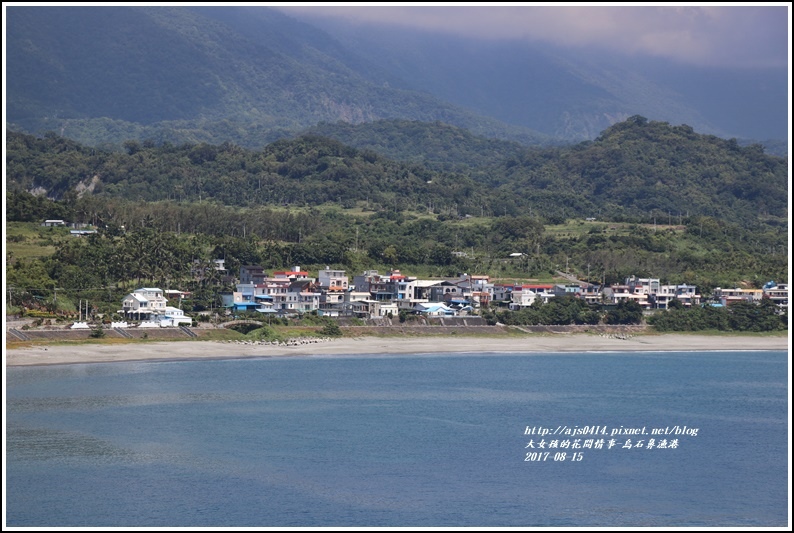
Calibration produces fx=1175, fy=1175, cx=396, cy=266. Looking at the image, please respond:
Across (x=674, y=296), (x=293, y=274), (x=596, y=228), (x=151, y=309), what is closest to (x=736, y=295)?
(x=674, y=296)

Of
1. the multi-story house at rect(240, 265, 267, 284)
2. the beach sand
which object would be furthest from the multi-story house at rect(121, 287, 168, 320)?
the multi-story house at rect(240, 265, 267, 284)

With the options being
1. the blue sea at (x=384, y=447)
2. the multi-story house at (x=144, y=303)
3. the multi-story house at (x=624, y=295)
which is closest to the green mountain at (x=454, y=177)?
the multi-story house at (x=624, y=295)

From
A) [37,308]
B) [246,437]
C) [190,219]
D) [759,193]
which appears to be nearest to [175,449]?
[246,437]

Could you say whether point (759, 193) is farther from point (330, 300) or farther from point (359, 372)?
point (359, 372)

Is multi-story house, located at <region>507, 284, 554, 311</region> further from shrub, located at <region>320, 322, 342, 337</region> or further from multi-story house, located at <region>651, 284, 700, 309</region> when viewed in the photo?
shrub, located at <region>320, 322, 342, 337</region>

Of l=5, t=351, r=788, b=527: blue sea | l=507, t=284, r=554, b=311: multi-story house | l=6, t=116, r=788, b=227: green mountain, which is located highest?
l=6, t=116, r=788, b=227: green mountain

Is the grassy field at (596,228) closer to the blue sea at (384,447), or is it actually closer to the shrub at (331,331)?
the shrub at (331,331)
